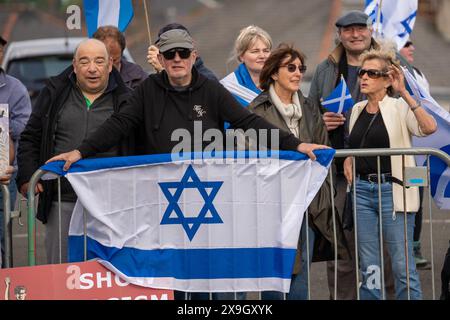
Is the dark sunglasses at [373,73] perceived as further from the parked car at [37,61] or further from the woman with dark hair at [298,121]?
the parked car at [37,61]

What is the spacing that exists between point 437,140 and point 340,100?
0.79 metres

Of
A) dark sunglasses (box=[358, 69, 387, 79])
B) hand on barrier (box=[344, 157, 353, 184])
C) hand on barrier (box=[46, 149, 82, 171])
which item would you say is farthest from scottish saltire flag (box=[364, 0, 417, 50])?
hand on barrier (box=[46, 149, 82, 171])

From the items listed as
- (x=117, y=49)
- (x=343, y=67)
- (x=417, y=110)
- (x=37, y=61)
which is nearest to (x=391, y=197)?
(x=417, y=110)

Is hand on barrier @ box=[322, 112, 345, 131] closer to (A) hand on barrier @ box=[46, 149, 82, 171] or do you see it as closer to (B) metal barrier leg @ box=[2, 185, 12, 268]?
(A) hand on barrier @ box=[46, 149, 82, 171]

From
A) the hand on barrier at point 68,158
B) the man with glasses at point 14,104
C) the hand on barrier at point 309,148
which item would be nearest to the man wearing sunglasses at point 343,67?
the hand on barrier at point 309,148

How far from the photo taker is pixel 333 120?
8.86 metres

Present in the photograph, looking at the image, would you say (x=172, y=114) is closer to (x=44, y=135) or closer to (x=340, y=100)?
(x=44, y=135)

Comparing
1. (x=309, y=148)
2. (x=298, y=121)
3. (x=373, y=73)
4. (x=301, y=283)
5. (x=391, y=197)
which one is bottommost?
(x=301, y=283)

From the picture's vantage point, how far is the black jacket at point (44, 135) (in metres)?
7.88

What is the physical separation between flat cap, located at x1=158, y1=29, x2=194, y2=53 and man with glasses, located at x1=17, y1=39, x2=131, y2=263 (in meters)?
0.49

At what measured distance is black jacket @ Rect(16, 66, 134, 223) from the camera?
25.9ft

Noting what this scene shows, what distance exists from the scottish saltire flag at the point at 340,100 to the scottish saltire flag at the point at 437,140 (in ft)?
1.51

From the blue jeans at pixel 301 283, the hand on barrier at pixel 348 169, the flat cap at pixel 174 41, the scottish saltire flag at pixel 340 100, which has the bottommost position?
the blue jeans at pixel 301 283
